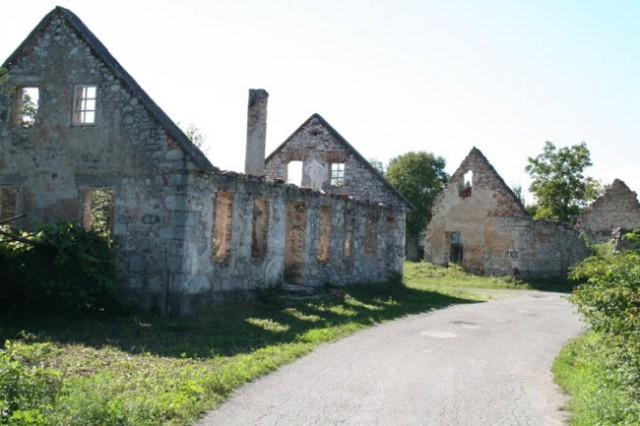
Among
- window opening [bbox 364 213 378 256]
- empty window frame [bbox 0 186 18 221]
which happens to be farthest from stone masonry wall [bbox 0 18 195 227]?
window opening [bbox 364 213 378 256]

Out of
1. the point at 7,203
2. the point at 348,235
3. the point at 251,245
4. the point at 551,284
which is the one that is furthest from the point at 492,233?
the point at 7,203

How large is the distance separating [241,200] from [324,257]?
5.43 m

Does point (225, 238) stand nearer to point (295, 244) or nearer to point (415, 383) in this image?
point (295, 244)

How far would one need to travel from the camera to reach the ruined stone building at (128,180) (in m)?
14.1

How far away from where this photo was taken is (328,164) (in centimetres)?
2659

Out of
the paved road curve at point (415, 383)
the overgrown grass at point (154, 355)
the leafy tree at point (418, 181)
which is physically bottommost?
the paved road curve at point (415, 383)

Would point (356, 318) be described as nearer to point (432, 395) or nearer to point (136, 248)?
point (136, 248)

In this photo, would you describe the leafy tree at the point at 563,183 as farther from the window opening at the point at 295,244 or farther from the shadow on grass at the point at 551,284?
the window opening at the point at 295,244

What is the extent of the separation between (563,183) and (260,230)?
31163 millimetres

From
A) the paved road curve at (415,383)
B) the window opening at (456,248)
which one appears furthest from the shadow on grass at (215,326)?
the window opening at (456,248)

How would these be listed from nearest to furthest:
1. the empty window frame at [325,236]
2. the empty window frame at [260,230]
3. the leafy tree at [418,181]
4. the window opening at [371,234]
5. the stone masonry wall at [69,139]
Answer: the stone masonry wall at [69,139], the empty window frame at [260,230], the empty window frame at [325,236], the window opening at [371,234], the leafy tree at [418,181]

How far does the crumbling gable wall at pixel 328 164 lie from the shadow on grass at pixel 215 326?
845 centimetres

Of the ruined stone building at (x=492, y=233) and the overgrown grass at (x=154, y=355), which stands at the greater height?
the ruined stone building at (x=492, y=233)

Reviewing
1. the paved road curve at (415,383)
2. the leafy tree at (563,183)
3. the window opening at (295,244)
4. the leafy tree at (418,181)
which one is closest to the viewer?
the paved road curve at (415,383)
